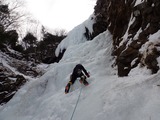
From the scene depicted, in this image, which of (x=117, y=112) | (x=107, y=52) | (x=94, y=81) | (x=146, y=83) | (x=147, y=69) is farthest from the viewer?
(x=107, y=52)

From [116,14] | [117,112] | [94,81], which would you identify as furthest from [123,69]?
[116,14]

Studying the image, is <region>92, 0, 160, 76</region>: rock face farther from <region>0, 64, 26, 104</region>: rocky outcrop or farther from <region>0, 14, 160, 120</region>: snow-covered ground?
<region>0, 64, 26, 104</region>: rocky outcrop

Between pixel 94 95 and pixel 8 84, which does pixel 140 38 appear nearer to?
pixel 94 95

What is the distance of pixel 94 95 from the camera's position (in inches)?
213

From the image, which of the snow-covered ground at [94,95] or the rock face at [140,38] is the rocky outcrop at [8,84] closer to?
the snow-covered ground at [94,95]

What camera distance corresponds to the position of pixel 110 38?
9734 millimetres

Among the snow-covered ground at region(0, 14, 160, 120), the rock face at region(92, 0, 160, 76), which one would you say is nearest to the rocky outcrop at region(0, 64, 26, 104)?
the snow-covered ground at region(0, 14, 160, 120)

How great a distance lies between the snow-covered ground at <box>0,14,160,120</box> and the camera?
3820 mm

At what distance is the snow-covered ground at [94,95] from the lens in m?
3.82

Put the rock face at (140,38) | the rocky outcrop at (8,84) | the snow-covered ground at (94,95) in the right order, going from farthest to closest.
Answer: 1. the rocky outcrop at (8,84)
2. the rock face at (140,38)
3. the snow-covered ground at (94,95)

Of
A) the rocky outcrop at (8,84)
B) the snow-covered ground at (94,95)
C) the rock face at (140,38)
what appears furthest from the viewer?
the rocky outcrop at (8,84)

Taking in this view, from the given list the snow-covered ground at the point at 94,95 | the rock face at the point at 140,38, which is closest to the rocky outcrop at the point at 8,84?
the snow-covered ground at the point at 94,95

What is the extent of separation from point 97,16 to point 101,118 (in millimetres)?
10337

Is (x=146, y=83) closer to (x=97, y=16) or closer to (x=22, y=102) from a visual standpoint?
(x=22, y=102)
